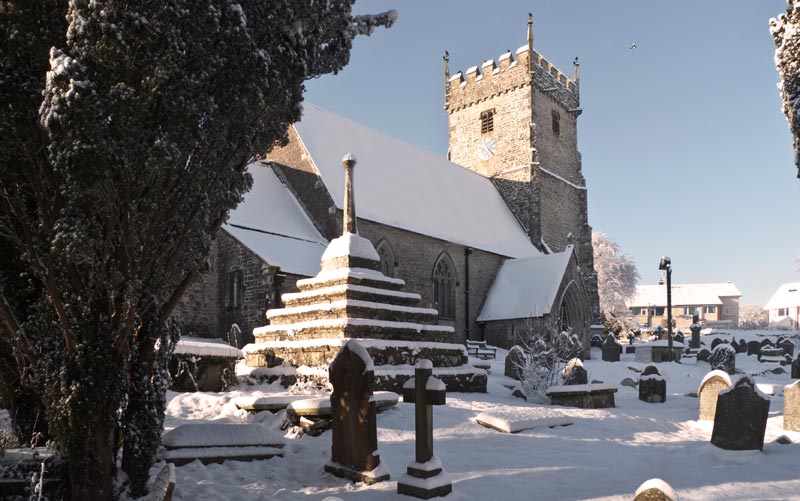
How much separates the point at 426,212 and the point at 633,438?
626 inches

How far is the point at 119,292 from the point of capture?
4.77 meters

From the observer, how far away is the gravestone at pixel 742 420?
770 centimetres

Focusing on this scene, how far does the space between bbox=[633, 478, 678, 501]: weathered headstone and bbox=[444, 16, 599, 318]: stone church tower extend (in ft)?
87.6

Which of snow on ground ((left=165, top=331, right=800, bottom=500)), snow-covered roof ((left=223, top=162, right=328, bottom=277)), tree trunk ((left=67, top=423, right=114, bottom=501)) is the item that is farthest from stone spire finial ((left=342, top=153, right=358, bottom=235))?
tree trunk ((left=67, top=423, right=114, bottom=501))

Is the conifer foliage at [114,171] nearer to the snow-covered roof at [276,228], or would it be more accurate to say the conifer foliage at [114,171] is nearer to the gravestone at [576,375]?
the gravestone at [576,375]

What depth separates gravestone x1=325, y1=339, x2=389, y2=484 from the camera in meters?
5.91

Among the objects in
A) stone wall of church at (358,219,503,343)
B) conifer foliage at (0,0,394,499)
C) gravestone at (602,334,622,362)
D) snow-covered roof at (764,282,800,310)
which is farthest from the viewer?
snow-covered roof at (764,282,800,310)

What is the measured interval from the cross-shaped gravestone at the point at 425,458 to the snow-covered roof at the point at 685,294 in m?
80.3

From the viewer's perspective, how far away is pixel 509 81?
Answer: 1262 inches

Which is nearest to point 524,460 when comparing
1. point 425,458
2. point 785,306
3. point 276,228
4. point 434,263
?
point 425,458

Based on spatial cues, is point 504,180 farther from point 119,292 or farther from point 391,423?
point 119,292

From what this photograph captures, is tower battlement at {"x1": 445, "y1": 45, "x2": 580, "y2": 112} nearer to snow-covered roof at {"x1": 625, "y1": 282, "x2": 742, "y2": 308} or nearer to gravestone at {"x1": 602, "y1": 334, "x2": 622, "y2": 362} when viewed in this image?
gravestone at {"x1": 602, "y1": 334, "x2": 622, "y2": 362}

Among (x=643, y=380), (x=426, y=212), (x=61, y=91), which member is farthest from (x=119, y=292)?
(x=426, y=212)

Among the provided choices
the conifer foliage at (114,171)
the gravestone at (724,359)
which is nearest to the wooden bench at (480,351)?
the gravestone at (724,359)
